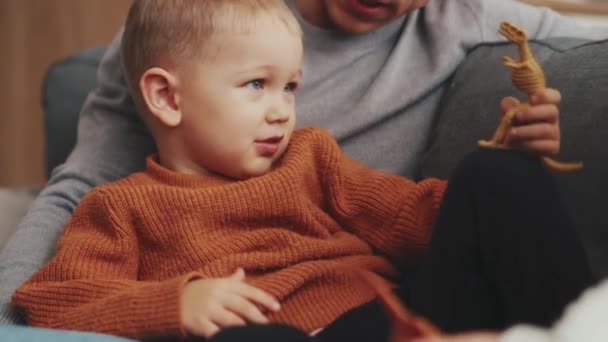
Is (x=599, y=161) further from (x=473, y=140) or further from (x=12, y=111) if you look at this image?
(x=12, y=111)

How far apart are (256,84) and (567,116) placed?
1.34 feet

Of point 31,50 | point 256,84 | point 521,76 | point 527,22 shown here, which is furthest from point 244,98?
point 31,50

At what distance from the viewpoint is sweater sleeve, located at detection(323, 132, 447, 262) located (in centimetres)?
99

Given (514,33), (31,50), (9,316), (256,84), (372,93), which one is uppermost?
(514,33)

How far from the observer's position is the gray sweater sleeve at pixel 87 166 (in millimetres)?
1075

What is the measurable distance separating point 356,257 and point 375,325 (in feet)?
0.54

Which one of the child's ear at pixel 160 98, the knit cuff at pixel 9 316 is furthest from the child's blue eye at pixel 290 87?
the knit cuff at pixel 9 316

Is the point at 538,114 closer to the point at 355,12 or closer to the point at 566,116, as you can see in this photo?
the point at 566,116

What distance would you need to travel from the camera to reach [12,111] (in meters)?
2.70

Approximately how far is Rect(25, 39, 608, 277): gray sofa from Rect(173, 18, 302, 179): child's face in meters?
0.27

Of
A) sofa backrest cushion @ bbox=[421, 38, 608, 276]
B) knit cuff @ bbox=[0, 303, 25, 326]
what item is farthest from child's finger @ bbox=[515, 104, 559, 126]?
knit cuff @ bbox=[0, 303, 25, 326]

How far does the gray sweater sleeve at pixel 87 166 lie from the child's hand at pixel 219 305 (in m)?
0.33

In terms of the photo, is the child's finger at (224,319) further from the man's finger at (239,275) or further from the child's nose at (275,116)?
the child's nose at (275,116)

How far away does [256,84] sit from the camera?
3.28 feet
